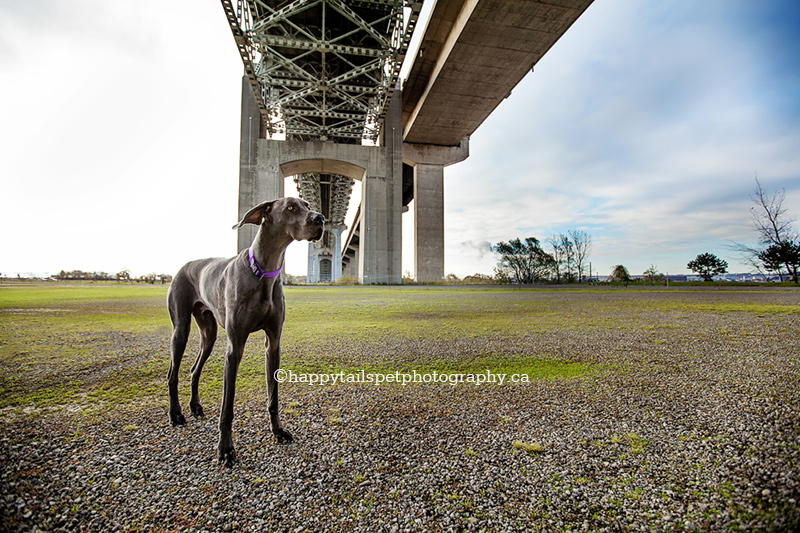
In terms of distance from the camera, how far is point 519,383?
2.77 m

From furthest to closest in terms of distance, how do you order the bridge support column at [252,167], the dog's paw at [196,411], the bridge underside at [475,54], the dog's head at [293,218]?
the bridge support column at [252,167], the bridge underside at [475,54], the dog's paw at [196,411], the dog's head at [293,218]

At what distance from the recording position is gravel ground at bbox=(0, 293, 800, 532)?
1.27m

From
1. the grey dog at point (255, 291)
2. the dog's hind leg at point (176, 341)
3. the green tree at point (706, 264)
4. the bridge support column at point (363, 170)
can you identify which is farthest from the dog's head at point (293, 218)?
the green tree at point (706, 264)

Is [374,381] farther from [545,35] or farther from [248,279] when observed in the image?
[545,35]

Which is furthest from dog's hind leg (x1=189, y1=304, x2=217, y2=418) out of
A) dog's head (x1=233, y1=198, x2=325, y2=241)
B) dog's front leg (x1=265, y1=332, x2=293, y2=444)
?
dog's head (x1=233, y1=198, x2=325, y2=241)

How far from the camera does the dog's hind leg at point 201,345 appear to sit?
2.21 m

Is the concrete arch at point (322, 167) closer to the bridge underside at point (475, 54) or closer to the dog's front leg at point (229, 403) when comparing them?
the bridge underside at point (475, 54)

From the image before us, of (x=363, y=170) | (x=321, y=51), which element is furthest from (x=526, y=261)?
(x=321, y=51)

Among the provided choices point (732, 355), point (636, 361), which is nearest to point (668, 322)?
point (732, 355)

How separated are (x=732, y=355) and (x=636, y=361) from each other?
3.18 ft

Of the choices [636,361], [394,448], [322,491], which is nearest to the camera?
[322,491]

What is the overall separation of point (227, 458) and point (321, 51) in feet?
73.2

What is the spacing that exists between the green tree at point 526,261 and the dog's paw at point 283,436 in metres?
30.9

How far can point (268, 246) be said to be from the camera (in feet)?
5.98
